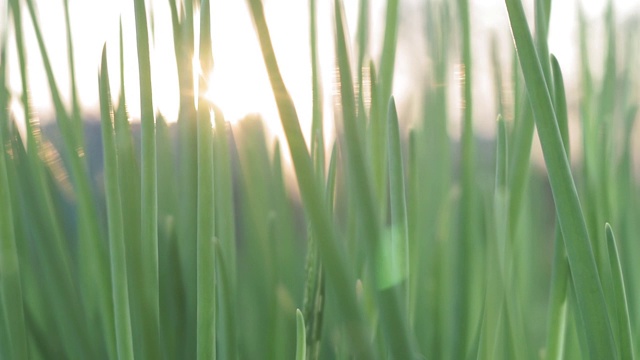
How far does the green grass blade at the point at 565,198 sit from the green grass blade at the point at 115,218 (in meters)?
0.12

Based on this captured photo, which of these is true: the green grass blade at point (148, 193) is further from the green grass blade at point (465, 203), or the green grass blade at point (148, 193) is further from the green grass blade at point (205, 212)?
the green grass blade at point (465, 203)

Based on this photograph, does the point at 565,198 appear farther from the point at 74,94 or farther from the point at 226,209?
the point at 74,94

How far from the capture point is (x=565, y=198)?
0.17 metres

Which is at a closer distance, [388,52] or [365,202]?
[365,202]

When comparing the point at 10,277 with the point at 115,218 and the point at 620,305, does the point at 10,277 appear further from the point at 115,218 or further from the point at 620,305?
the point at 620,305

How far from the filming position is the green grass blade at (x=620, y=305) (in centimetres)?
21

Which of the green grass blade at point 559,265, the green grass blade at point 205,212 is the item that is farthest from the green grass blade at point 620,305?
the green grass blade at point 205,212

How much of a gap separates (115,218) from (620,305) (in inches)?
6.2

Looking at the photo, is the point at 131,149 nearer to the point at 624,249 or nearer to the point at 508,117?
the point at 508,117

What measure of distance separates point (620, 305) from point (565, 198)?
0.21ft

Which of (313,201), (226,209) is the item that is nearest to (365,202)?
(313,201)

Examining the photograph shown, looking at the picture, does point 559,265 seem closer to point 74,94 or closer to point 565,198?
point 565,198

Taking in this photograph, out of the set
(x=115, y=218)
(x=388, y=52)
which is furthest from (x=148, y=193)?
(x=388, y=52)

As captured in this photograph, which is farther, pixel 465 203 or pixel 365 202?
pixel 465 203
